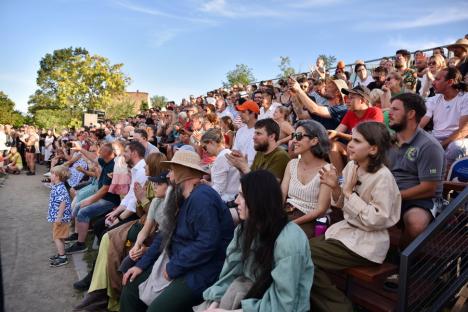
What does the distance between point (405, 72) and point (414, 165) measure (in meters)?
4.63

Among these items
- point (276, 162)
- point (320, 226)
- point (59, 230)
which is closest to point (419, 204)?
point (320, 226)

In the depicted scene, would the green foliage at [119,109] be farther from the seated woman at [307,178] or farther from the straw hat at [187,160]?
the seated woman at [307,178]

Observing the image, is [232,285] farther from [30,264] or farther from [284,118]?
[30,264]

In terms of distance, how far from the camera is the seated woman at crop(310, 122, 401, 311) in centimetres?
264

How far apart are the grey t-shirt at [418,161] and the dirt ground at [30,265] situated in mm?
4105

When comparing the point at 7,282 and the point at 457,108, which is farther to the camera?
the point at 7,282

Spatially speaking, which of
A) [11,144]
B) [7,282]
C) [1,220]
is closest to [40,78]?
[11,144]

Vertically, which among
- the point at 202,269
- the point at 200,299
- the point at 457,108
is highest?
the point at 457,108

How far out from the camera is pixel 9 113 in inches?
1991

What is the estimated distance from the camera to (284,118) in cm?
650

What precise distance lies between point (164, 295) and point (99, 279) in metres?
1.69

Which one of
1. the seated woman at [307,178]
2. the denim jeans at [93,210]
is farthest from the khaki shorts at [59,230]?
the seated woman at [307,178]

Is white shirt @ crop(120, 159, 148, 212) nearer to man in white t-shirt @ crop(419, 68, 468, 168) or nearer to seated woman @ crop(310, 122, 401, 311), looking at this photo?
seated woman @ crop(310, 122, 401, 311)

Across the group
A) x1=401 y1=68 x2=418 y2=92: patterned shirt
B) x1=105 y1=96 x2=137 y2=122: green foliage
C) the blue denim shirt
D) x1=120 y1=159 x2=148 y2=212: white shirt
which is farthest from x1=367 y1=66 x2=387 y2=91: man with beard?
x1=105 y1=96 x2=137 y2=122: green foliage
